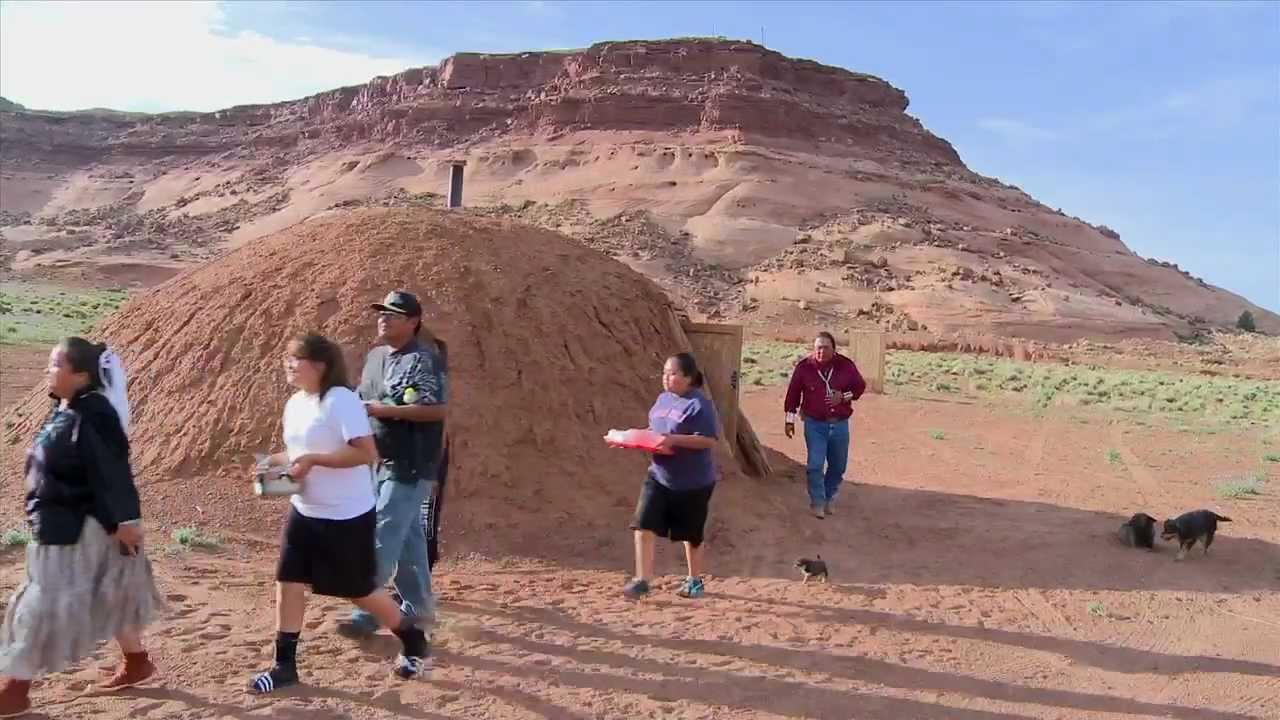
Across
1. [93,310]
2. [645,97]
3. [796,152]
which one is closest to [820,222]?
[796,152]

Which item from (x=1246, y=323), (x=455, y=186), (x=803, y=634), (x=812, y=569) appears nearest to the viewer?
(x=803, y=634)

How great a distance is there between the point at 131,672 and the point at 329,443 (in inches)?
50.7

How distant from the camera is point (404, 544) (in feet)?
14.4

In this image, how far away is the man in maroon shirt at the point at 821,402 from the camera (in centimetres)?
770

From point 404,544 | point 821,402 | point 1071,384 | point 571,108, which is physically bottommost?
point 404,544

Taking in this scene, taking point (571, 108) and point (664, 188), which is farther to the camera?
point (571, 108)

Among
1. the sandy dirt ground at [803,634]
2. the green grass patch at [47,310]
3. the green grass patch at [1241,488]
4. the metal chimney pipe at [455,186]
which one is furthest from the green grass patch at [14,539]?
the green grass patch at [47,310]

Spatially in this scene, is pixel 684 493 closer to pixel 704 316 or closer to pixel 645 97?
pixel 704 316

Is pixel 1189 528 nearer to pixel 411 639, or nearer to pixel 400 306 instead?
pixel 411 639

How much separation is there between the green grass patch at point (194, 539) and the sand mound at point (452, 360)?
8.8 inches

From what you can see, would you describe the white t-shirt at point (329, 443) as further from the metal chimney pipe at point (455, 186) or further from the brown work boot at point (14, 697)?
the metal chimney pipe at point (455, 186)

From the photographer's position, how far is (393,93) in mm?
78188

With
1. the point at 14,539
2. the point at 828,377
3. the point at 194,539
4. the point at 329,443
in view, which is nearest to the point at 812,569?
the point at 828,377

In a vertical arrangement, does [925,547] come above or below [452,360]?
below
